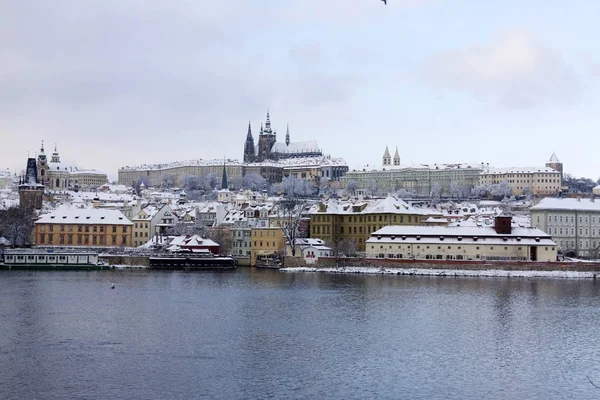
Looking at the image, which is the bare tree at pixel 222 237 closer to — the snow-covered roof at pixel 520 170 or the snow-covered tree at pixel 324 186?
the snow-covered roof at pixel 520 170

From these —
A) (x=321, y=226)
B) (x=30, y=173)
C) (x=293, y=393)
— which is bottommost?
(x=293, y=393)

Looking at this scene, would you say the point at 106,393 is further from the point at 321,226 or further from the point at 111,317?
the point at 321,226

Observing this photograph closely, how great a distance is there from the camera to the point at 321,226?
76.7 metres

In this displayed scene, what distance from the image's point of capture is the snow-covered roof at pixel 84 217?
259 feet

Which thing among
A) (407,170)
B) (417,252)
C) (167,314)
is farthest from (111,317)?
(407,170)

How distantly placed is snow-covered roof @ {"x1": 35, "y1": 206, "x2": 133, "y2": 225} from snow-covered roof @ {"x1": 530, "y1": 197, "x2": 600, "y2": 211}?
1482 inches

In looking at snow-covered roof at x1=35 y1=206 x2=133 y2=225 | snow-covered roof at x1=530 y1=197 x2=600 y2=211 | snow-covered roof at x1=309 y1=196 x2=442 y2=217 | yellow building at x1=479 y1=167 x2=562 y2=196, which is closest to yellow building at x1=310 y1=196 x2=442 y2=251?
snow-covered roof at x1=309 y1=196 x2=442 y2=217

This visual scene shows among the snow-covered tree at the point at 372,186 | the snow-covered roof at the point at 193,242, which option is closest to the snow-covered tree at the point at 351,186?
the snow-covered tree at the point at 372,186

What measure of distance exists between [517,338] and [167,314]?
1412cm

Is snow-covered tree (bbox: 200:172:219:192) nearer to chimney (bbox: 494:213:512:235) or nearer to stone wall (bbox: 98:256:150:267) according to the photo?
stone wall (bbox: 98:256:150:267)

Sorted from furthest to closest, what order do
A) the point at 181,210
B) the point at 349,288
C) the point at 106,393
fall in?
the point at 181,210 < the point at 349,288 < the point at 106,393

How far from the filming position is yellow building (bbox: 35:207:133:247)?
7850 centimetres

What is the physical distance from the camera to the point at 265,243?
Result: 7162 centimetres

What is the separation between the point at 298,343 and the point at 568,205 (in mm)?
48258
